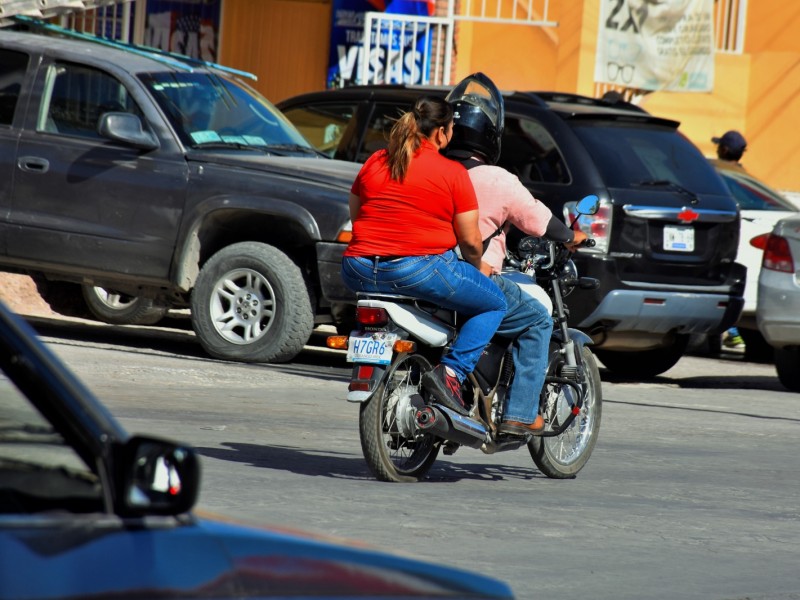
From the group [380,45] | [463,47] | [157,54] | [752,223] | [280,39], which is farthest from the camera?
[463,47]

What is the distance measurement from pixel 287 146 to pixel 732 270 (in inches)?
137

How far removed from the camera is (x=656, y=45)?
18656 millimetres

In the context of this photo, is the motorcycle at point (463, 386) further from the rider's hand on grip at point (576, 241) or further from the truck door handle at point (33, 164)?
the truck door handle at point (33, 164)

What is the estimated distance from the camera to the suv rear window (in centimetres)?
1162

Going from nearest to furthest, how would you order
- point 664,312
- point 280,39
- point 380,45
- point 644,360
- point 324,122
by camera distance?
1. point 664,312
2. point 644,360
3. point 324,122
4. point 380,45
5. point 280,39

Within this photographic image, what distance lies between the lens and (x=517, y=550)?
5.89 metres

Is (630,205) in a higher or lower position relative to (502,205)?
lower

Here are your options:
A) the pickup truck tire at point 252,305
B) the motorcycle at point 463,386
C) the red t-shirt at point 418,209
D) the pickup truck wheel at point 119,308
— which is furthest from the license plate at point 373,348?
the pickup truck wheel at point 119,308

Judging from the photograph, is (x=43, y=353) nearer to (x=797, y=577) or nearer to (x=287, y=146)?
(x=797, y=577)

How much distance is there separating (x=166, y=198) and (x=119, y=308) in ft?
6.47

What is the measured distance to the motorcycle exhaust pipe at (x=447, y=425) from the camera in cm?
694

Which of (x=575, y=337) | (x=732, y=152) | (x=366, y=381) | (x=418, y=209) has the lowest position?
(x=366, y=381)

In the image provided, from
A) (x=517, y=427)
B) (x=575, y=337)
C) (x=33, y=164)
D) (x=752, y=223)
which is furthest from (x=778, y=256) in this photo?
(x=33, y=164)

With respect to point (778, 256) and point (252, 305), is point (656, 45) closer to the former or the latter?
point (778, 256)
